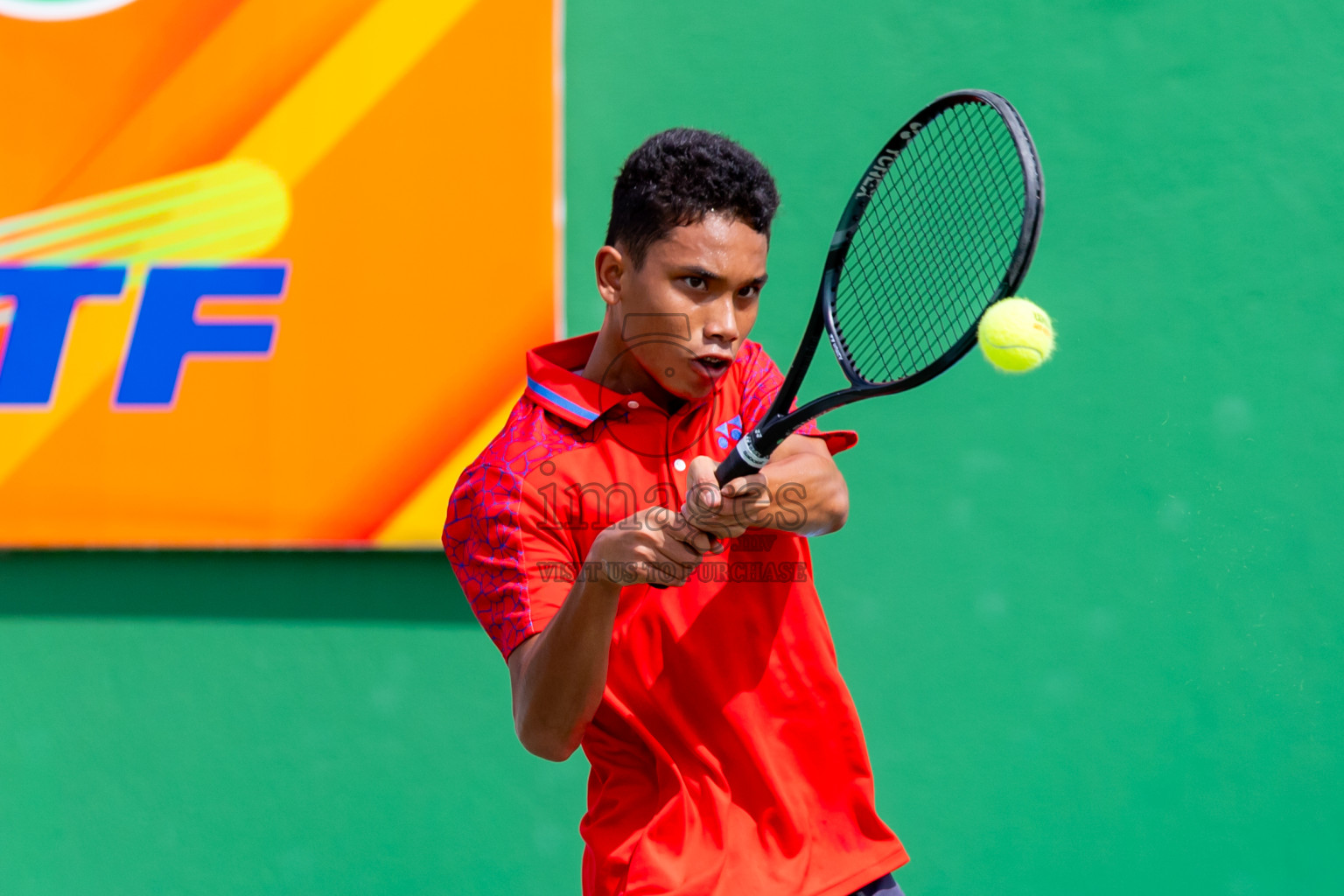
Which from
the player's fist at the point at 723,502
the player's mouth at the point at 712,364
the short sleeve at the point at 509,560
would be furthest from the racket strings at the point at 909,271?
the short sleeve at the point at 509,560

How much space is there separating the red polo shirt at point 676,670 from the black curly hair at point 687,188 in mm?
257

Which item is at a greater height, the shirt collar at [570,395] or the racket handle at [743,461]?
the racket handle at [743,461]

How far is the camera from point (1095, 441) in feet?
9.16

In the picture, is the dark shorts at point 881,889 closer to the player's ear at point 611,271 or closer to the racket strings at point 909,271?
the racket strings at point 909,271

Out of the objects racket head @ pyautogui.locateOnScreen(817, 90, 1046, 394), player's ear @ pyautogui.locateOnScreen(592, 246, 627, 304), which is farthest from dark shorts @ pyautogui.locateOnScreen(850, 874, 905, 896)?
Answer: player's ear @ pyautogui.locateOnScreen(592, 246, 627, 304)

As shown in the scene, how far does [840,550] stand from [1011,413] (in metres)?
0.53

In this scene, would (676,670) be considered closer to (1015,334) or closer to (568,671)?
(568,671)

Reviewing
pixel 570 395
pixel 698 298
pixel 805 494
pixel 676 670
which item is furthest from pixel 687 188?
pixel 676 670

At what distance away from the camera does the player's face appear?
5.43 feet

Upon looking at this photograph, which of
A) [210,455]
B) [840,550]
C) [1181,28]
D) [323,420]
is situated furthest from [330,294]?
[1181,28]

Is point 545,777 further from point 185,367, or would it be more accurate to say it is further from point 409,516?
point 185,367

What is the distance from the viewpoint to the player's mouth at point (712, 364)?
1655 mm

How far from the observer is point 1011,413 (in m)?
2.80

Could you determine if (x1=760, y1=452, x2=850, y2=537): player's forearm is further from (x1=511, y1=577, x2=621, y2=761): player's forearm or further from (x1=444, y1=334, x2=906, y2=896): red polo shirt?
(x1=511, y1=577, x2=621, y2=761): player's forearm
